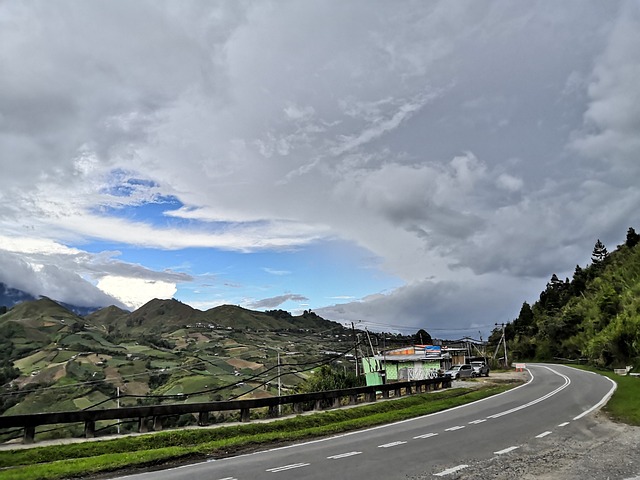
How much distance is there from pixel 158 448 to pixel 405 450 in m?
6.70

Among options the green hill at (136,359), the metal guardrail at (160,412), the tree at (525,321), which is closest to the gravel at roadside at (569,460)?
the metal guardrail at (160,412)

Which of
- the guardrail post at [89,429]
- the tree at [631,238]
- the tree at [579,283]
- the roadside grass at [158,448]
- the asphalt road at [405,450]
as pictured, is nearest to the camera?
the asphalt road at [405,450]

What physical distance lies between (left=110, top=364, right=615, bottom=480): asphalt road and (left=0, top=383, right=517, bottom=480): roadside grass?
86 centimetres

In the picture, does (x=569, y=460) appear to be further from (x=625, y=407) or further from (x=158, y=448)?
(x=625, y=407)

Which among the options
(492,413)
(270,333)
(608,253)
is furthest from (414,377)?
(608,253)

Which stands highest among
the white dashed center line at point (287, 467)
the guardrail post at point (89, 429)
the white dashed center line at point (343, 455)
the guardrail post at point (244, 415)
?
the guardrail post at point (89, 429)

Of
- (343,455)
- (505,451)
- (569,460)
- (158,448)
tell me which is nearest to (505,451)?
(505,451)

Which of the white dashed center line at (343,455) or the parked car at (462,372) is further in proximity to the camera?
the parked car at (462,372)

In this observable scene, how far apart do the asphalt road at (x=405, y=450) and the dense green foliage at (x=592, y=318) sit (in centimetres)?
3634

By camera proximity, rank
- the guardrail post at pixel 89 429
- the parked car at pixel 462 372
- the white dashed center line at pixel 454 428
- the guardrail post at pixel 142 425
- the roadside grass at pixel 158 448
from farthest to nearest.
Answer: the parked car at pixel 462 372
the white dashed center line at pixel 454 428
the guardrail post at pixel 142 425
the guardrail post at pixel 89 429
the roadside grass at pixel 158 448

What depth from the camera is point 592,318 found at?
3105 inches

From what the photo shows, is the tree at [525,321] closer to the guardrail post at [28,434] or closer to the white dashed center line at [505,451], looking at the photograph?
the white dashed center line at [505,451]

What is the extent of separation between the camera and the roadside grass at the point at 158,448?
34.7ft

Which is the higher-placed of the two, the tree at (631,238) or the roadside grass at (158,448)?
the tree at (631,238)
